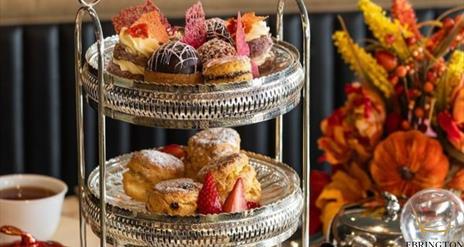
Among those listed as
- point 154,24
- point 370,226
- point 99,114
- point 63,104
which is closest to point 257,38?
point 154,24

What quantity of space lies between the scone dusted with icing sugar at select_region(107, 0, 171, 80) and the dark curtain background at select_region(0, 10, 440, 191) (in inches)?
41.2

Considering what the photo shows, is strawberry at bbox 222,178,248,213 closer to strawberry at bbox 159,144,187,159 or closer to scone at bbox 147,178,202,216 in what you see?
scone at bbox 147,178,202,216

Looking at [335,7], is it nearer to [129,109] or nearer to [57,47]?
[57,47]

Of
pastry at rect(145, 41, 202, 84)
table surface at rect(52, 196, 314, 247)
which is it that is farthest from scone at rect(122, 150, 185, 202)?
table surface at rect(52, 196, 314, 247)

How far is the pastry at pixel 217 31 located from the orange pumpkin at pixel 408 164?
519 millimetres

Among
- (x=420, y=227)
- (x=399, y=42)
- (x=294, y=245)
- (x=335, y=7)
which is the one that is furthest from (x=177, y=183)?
(x=335, y=7)

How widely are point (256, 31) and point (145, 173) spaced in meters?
0.20

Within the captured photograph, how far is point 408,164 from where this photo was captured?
161 cm

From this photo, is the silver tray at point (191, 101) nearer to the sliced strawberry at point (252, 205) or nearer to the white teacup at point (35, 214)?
the sliced strawberry at point (252, 205)

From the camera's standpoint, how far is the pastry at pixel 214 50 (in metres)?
1.10

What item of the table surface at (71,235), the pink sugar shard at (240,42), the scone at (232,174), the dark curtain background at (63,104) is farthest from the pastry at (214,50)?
the dark curtain background at (63,104)

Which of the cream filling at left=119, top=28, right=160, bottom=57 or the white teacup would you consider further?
the white teacup

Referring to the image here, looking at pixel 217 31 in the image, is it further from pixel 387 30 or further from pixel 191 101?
pixel 387 30

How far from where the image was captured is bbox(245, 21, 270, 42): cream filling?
117 cm
